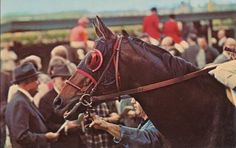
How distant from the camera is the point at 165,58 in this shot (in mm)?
2238

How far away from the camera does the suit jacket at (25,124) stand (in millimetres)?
2871

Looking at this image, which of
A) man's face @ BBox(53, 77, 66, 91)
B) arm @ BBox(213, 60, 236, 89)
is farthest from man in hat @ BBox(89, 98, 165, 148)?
man's face @ BBox(53, 77, 66, 91)

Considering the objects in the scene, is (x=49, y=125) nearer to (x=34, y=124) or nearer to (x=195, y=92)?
(x=34, y=124)

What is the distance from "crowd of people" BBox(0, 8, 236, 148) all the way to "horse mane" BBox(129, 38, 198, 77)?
1.19 feet

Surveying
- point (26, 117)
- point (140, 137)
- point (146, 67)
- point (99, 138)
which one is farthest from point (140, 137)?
point (26, 117)

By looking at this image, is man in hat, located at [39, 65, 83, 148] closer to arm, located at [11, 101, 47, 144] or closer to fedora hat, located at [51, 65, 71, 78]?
fedora hat, located at [51, 65, 71, 78]

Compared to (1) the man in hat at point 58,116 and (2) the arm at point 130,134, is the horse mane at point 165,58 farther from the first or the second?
(1) the man in hat at point 58,116

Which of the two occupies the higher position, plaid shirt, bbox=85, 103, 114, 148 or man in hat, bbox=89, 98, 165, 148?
man in hat, bbox=89, 98, 165, 148

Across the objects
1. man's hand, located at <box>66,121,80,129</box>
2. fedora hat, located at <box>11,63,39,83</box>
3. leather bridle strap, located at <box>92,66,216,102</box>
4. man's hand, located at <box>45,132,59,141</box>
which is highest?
leather bridle strap, located at <box>92,66,216,102</box>

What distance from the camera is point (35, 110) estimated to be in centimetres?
296

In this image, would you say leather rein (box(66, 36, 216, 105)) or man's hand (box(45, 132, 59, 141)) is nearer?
leather rein (box(66, 36, 216, 105))

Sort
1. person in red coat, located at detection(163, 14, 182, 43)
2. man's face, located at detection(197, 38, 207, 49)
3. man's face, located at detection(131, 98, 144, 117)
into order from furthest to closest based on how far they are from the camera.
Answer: person in red coat, located at detection(163, 14, 182, 43) → man's face, located at detection(197, 38, 207, 49) → man's face, located at detection(131, 98, 144, 117)

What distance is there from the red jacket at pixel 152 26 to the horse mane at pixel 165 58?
0.90m

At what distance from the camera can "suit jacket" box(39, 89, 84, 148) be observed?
2.98 m
